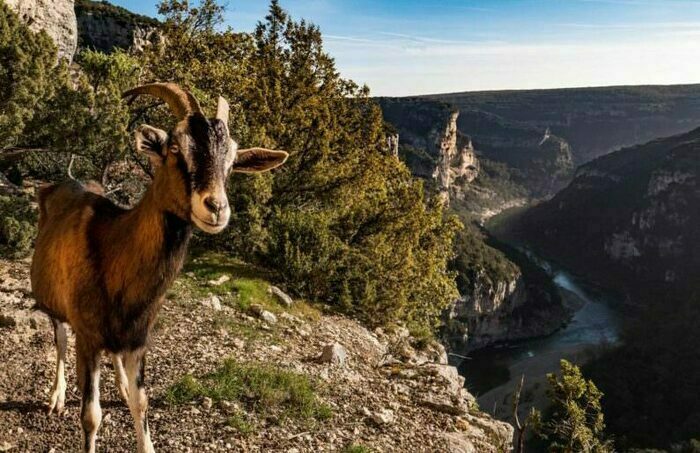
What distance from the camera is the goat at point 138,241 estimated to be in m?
3.54

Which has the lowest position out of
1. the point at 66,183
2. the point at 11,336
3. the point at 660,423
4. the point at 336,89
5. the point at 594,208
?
the point at 660,423

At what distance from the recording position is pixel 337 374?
9.58 m

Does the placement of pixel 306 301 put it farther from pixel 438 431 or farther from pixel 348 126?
pixel 348 126

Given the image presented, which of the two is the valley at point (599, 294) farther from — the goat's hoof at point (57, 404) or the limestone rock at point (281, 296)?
the goat's hoof at point (57, 404)

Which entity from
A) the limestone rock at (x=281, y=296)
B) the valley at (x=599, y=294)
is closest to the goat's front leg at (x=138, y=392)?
the limestone rock at (x=281, y=296)

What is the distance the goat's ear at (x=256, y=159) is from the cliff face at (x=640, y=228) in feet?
506

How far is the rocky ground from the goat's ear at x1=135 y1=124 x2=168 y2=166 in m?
3.83

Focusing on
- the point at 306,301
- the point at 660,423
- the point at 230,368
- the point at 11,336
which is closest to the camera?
the point at 11,336

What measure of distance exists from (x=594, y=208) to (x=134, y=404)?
695 ft

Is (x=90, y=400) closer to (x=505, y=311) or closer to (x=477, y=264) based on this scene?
(x=477, y=264)

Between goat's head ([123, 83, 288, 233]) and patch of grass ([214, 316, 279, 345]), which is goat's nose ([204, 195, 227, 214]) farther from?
patch of grass ([214, 316, 279, 345])

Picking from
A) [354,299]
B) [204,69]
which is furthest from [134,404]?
[204,69]

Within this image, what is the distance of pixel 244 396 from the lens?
755 cm

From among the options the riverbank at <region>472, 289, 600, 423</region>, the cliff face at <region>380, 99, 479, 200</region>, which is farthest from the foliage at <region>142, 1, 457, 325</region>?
the cliff face at <region>380, 99, 479, 200</region>
